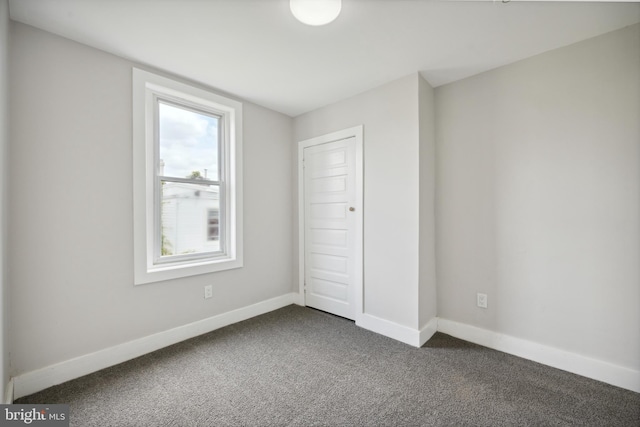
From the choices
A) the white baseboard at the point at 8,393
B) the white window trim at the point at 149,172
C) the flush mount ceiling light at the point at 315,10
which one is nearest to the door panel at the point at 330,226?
the white window trim at the point at 149,172

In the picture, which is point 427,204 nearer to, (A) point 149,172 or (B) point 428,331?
(B) point 428,331

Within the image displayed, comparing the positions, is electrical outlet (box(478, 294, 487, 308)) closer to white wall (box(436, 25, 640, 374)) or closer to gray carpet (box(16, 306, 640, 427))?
white wall (box(436, 25, 640, 374))

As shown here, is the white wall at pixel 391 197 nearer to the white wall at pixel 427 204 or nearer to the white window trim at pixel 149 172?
the white wall at pixel 427 204

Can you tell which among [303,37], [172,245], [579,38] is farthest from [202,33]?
[579,38]

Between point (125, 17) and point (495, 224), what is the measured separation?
3141 millimetres

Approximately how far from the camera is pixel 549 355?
2088 mm

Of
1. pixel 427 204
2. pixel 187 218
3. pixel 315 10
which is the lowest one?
pixel 187 218

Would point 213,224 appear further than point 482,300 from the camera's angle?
Yes

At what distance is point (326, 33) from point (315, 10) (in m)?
0.33

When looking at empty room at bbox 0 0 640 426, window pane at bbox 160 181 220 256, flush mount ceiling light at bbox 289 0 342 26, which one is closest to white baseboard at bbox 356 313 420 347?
empty room at bbox 0 0 640 426

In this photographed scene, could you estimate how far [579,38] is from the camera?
6.43ft

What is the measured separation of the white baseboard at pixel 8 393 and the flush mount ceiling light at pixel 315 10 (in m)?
2.76

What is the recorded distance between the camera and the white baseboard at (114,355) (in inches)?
70.0

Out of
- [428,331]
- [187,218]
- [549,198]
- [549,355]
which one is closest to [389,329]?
[428,331]
